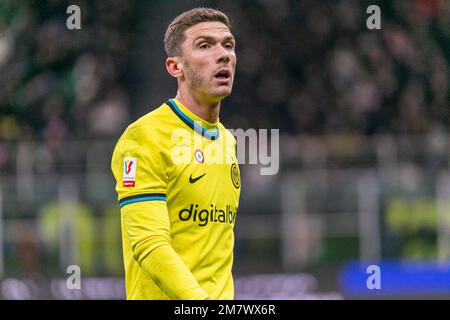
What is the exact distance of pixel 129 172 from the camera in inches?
180

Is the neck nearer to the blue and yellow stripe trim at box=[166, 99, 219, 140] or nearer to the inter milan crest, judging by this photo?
the blue and yellow stripe trim at box=[166, 99, 219, 140]

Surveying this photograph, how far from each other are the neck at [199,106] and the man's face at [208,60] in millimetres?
52

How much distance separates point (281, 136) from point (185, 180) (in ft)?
26.7

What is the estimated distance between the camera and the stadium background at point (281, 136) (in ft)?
38.7

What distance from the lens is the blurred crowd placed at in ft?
44.2

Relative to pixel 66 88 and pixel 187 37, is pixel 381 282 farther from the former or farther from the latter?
pixel 187 37

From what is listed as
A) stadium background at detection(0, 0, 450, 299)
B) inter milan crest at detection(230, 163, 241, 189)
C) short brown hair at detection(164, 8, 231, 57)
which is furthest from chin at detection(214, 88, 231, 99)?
stadium background at detection(0, 0, 450, 299)

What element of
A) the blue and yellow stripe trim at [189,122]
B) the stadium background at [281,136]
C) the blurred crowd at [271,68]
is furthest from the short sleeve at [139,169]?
the blurred crowd at [271,68]

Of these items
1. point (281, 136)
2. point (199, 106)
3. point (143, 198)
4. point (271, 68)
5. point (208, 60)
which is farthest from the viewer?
point (271, 68)

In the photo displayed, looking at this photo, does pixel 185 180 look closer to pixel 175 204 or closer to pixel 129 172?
pixel 175 204

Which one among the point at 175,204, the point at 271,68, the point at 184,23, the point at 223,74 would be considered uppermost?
the point at 271,68

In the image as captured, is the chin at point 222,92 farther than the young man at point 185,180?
Yes

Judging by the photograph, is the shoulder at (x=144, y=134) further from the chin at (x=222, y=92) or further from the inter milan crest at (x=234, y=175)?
the inter milan crest at (x=234, y=175)

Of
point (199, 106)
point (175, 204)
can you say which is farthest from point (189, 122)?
point (175, 204)
